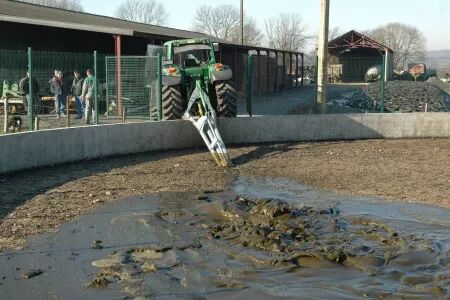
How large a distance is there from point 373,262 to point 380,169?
6.04 meters

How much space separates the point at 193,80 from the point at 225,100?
4.37ft

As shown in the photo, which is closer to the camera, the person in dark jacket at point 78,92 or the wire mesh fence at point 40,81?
the wire mesh fence at point 40,81

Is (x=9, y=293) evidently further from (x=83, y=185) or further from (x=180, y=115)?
(x=180, y=115)

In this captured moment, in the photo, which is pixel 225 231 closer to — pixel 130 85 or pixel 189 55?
pixel 130 85

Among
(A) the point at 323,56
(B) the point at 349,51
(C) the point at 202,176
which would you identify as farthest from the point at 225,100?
(B) the point at 349,51

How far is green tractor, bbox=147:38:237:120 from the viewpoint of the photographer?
16047 mm

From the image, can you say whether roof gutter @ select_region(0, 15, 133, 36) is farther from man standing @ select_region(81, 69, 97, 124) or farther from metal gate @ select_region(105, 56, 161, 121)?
man standing @ select_region(81, 69, 97, 124)

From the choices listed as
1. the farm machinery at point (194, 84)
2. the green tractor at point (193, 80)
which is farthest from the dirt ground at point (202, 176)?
the green tractor at point (193, 80)

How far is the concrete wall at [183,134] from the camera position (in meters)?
11.6

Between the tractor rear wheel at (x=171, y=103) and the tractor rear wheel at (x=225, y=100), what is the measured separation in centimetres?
106

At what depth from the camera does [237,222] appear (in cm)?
769

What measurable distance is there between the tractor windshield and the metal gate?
90cm

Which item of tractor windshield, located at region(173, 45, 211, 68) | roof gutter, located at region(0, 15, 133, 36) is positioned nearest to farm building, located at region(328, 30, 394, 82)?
roof gutter, located at region(0, 15, 133, 36)

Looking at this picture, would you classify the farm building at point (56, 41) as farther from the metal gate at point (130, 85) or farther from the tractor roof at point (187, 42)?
the tractor roof at point (187, 42)
